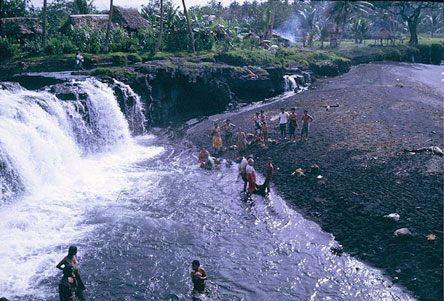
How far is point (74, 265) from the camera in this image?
8.59 m

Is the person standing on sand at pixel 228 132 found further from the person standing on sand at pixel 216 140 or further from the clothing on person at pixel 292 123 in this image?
the clothing on person at pixel 292 123

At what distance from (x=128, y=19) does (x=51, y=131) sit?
23592mm

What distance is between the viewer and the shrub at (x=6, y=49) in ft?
83.8

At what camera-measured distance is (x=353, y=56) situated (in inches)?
2047

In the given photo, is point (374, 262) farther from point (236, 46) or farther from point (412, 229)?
point (236, 46)

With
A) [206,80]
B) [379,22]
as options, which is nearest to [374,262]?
[206,80]

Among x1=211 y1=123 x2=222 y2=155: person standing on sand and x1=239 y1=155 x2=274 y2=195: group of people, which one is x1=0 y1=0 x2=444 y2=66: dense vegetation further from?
x1=239 y1=155 x2=274 y2=195: group of people

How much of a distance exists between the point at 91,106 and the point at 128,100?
3.54 meters

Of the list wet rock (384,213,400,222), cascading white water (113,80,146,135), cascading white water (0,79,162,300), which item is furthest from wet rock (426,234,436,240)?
cascading white water (113,80,146,135)

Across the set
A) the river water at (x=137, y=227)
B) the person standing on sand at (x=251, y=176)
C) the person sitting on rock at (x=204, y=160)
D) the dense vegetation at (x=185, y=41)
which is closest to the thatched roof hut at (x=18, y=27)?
the dense vegetation at (x=185, y=41)

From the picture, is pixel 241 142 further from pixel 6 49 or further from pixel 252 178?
pixel 6 49

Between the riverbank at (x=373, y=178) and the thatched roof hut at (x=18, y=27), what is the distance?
16.8 metres

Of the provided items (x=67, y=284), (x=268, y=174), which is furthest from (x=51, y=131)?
(x=67, y=284)

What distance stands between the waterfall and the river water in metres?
0.05
